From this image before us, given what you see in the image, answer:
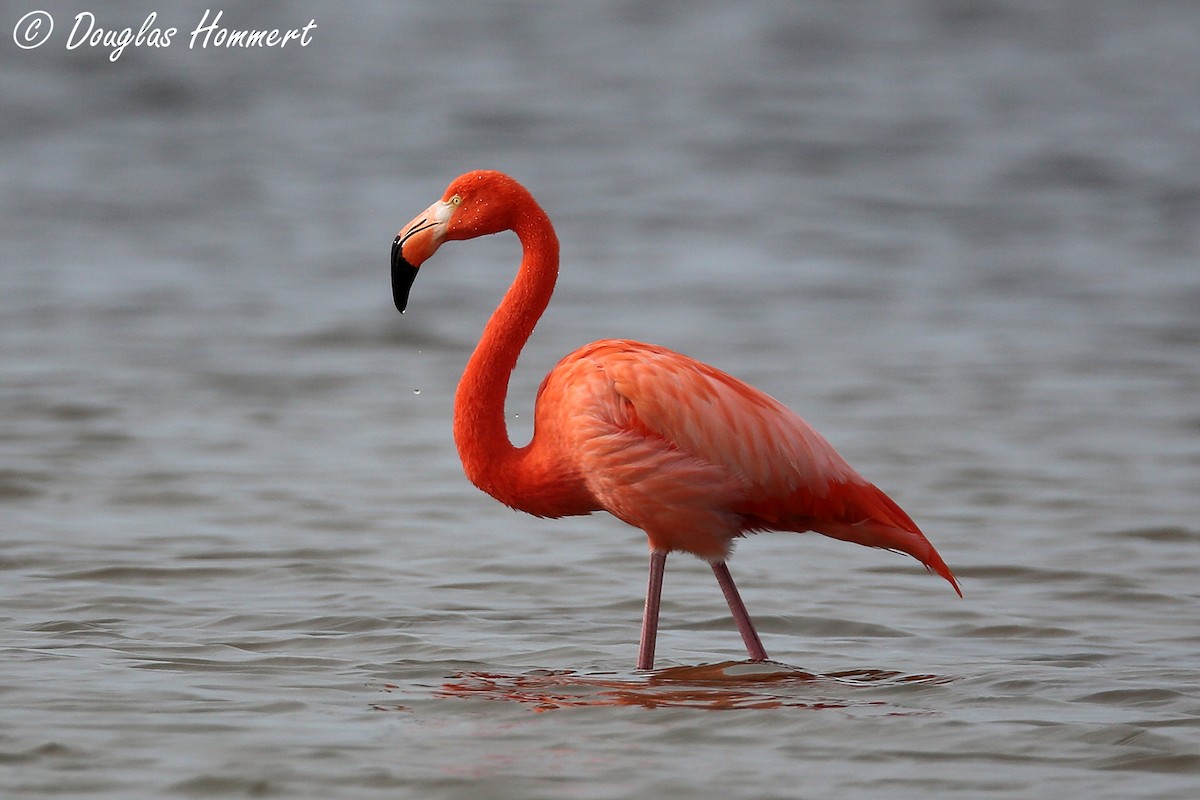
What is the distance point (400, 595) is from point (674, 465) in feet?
5.40

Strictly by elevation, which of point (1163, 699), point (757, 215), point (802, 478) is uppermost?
point (757, 215)

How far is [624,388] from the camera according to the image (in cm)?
513

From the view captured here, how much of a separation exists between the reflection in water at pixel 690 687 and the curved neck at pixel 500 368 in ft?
1.86

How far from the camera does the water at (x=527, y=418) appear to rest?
4.49 metres

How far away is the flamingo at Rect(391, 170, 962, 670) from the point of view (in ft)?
16.7

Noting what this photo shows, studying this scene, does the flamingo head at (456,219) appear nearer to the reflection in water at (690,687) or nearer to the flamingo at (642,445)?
the flamingo at (642,445)

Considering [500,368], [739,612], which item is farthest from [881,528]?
[500,368]

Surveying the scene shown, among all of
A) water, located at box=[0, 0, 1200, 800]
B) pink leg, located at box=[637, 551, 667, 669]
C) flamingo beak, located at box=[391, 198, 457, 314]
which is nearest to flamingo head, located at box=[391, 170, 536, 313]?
flamingo beak, located at box=[391, 198, 457, 314]

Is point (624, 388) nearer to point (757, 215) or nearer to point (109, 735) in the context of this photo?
point (109, 735)

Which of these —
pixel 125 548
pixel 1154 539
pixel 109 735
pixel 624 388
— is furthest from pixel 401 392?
pixel 109 735

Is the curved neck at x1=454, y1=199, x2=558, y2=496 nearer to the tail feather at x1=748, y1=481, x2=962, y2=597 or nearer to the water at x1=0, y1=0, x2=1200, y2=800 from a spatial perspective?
the water at x1=0, y1=0, x2=1200, y2=800

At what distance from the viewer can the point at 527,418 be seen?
9172 mm

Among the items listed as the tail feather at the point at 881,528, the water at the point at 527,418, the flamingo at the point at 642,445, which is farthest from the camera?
the tail feather at the point at 881,528

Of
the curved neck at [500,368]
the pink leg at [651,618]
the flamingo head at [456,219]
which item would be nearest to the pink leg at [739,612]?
the pink leg at [651,618]
